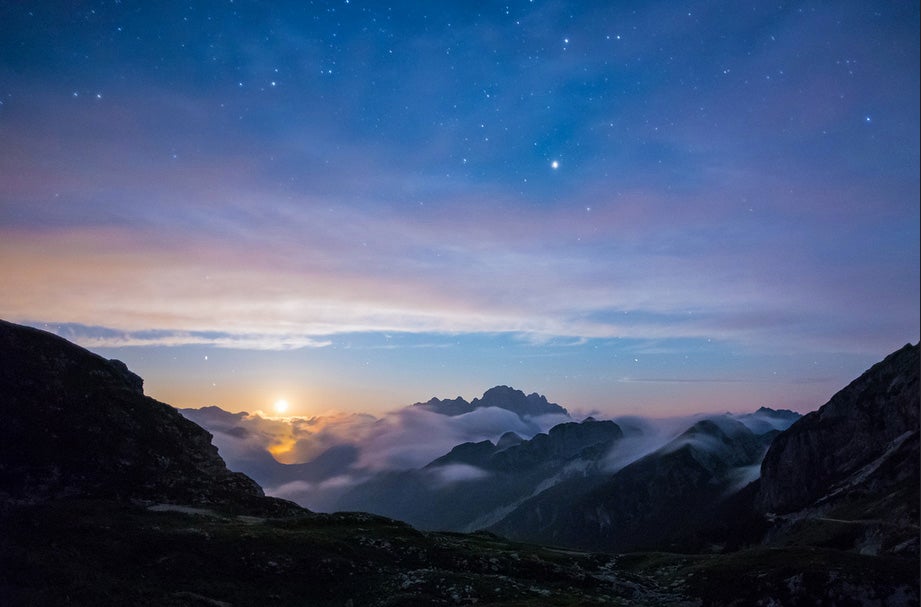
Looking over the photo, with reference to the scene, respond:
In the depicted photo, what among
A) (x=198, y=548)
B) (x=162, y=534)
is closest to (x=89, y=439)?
(x=162, y=534)

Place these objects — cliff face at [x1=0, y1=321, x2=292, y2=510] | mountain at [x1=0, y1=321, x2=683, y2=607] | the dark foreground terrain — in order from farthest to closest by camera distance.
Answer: cliff face at [x1=0, y1=321, x2=292, y2=510]
the dark foreground terrain
mountain at [x1=0, y1=321, x2=683, y2=607]

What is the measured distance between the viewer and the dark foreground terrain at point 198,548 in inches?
1646

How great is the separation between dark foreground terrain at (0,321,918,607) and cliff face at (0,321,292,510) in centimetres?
21

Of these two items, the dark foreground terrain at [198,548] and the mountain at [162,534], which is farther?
the dark foreground terrain at [198,548]

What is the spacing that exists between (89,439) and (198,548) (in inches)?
1277

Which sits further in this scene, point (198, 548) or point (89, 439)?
point (89, 439)

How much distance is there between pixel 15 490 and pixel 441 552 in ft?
151

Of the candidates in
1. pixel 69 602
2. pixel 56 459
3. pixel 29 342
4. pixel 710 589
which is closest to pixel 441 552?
pixel 710 589

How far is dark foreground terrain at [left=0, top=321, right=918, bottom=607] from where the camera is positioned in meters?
41.8

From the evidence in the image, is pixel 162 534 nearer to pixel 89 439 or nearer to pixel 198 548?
pixel 198 548

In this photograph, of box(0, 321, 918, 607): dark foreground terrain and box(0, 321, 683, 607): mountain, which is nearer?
box(0, 321, 683, 607): mountain

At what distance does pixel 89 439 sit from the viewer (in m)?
67.1

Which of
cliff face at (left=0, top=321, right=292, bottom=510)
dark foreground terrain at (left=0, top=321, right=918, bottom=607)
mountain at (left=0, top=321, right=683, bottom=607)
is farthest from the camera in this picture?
cliff face at (left=0, top=321, right=292, bottom=510)

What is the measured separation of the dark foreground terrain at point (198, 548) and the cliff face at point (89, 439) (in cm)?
21
